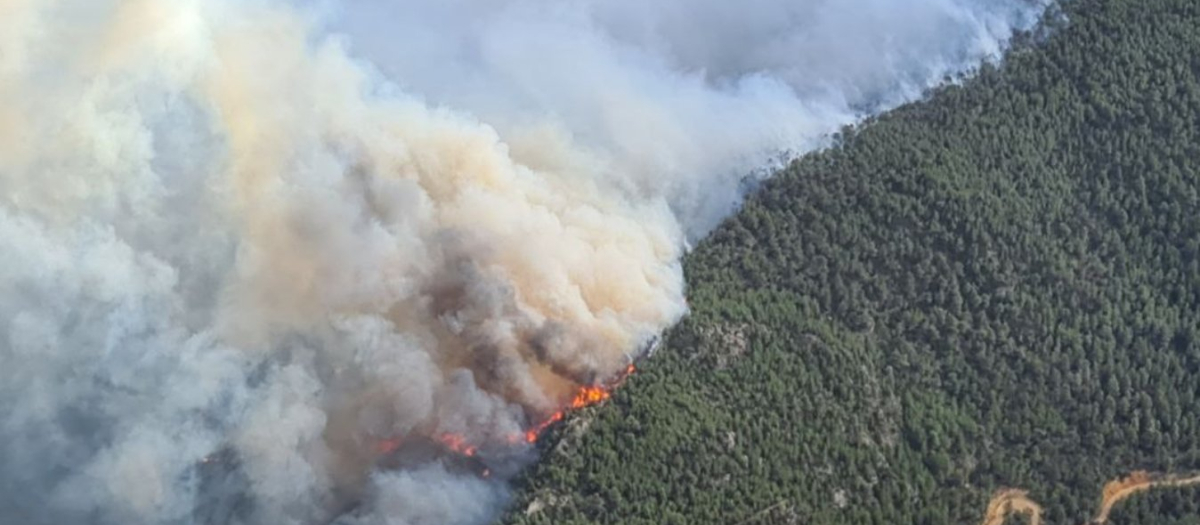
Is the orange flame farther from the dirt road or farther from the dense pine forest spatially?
the dirt road

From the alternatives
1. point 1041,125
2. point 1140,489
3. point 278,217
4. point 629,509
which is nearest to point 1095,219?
point 1041,125

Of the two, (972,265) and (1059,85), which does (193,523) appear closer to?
(972,265)

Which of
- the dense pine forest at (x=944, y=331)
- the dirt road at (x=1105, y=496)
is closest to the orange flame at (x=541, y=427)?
the dense pine forest at (x=944, y=331)

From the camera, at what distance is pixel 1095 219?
105 m

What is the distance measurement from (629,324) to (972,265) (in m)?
16.6

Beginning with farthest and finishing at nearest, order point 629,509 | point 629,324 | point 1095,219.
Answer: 1. point 1095,219
2. point 629,324
3. point 629,509

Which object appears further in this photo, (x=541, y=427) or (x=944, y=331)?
(x=944, y=331)

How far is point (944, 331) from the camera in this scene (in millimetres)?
99500

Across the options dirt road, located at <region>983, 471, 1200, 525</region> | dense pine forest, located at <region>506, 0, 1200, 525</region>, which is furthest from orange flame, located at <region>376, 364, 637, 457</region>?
dirt road, located at <region>983, 471, 1200, 525</region>

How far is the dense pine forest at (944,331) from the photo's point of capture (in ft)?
301

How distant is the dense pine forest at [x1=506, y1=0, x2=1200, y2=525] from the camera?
91.9 metres

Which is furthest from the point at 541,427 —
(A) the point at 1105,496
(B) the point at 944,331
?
(A) the point at 1105,496

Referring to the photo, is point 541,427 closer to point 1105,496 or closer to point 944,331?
point 944,331

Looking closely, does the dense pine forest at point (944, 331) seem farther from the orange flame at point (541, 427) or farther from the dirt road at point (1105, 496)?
the orange flame at point (541, 427)
